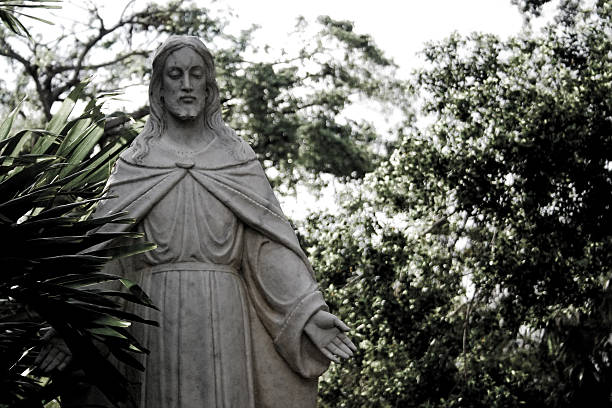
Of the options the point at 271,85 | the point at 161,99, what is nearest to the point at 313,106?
the point at 271,85

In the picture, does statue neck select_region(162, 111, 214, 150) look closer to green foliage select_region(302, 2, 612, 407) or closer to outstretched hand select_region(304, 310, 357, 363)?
outstretched hand select_region(304, 310, 357, 363)

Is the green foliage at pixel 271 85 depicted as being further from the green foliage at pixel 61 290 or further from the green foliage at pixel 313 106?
the green foliage at pixel 61 290

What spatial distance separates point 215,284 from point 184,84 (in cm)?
113

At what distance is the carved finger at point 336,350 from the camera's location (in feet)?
18.3

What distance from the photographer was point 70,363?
17.8 ft

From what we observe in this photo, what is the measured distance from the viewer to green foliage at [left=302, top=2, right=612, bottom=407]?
1303 cm

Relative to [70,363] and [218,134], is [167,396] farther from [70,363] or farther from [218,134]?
[218,134]

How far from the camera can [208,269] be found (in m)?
5.73

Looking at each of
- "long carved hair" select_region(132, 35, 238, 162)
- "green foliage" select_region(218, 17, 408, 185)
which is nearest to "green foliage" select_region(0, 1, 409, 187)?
"green foliage" select_region(218, 17, 408, 185)

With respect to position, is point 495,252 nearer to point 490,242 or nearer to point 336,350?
point 490,242

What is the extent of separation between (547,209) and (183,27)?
11.1m

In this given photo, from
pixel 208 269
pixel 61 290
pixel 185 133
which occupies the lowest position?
pixel 61 290

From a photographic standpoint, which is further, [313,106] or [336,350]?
[313,106]

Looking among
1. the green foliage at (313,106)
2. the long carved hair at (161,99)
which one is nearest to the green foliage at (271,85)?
the green foliage at (313,106)
